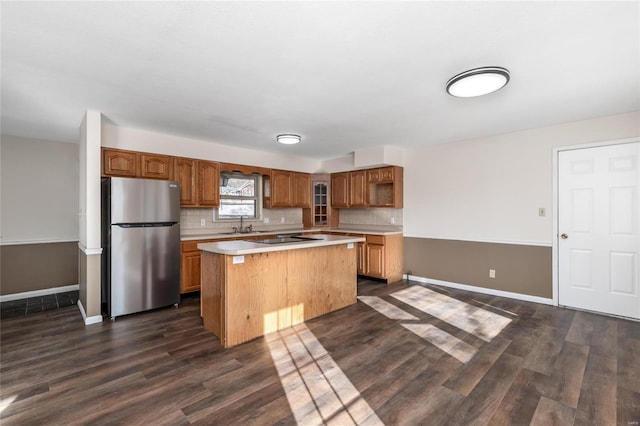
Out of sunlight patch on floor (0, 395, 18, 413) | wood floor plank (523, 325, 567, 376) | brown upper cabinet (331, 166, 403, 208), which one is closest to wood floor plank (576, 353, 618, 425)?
wood floor plank (523, 325, 567, 376)

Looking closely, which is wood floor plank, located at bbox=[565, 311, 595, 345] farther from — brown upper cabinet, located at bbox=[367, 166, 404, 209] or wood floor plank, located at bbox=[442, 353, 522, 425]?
brown upper cabinet, located at bbox=[367, 166, 404, 209]

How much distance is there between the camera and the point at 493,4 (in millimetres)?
1655

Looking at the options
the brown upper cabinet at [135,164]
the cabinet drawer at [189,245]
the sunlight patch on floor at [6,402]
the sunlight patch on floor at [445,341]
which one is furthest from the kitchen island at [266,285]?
the brown upper cabinet at [135,164]

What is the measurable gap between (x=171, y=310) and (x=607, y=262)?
547 cm

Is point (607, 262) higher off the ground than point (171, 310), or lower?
higher

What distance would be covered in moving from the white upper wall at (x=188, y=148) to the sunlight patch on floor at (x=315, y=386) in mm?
3187

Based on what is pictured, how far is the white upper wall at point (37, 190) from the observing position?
4.36 m

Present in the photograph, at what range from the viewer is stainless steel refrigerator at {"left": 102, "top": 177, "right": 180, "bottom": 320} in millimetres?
3514

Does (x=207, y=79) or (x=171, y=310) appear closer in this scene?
(x=207, y=79)

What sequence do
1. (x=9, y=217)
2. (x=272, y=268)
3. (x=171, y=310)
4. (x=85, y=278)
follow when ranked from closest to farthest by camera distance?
(x=272, y=268)
(x=85, y=278)
(x=171, y=310)
(x=9, y=217)

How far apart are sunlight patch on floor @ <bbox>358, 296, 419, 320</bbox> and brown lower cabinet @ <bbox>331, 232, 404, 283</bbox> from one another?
3.11ft

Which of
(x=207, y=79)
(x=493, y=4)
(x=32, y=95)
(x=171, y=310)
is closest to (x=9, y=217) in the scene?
(x=32, y=95)

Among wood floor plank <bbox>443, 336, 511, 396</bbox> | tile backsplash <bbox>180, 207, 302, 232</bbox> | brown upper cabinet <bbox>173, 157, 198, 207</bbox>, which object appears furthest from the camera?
tile backsplash <bbox>180, 207, 302, 232</bbox>

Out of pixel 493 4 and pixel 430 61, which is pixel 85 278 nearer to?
pixel 430 61
